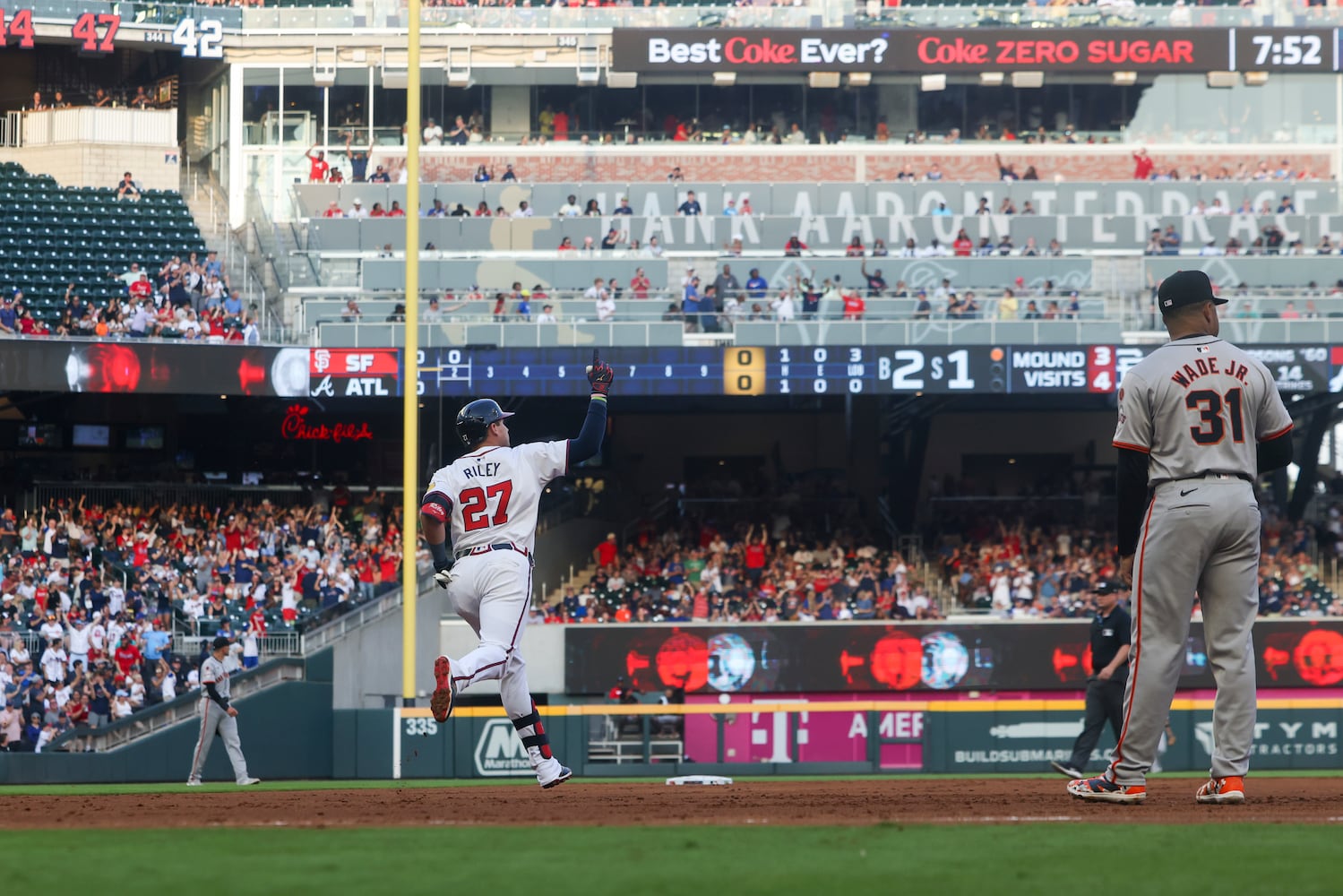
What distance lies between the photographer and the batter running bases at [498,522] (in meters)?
9.35

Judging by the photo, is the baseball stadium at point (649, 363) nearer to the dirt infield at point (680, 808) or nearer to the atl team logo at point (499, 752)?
the atl team logo at point (499, 752)

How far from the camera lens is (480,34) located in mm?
36031

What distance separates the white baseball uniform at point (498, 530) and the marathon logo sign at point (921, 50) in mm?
26842

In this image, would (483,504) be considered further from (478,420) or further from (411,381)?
(411,381)

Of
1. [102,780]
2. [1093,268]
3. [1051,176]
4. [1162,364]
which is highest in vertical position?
[1051,176]

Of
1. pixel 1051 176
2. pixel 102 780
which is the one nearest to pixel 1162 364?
pixel 102 780

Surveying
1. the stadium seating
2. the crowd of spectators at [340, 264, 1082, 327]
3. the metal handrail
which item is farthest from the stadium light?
the metal handrail

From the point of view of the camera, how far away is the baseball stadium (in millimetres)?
23219

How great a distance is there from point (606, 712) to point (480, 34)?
1909 cm

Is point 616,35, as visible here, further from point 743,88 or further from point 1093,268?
point 1093,268

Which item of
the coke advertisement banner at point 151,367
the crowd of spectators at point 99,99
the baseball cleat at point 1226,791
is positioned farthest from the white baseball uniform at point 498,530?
the crowd of spectators at point 99,99

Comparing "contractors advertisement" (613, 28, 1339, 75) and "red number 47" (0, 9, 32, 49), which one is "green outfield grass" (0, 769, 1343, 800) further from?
"red number 47" (0, 9, 32, 49)

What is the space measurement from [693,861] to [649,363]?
2174 cm

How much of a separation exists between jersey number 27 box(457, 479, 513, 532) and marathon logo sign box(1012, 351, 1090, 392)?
1893 cm
